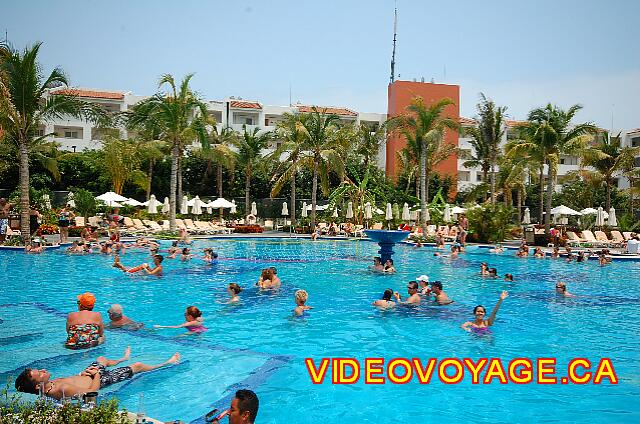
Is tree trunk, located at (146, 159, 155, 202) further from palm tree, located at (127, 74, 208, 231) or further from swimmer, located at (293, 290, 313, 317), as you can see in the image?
swimmer, located at (293, 290, 313, 317)

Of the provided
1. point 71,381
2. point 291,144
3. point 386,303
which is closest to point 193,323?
point 71,381

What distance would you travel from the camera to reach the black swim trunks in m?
7.08

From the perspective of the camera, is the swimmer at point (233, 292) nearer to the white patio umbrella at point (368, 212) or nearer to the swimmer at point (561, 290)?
the swimmer at point (561, 290)

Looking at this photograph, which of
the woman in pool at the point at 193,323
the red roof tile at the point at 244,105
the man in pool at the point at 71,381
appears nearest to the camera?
the man in pool at the point at 71,381

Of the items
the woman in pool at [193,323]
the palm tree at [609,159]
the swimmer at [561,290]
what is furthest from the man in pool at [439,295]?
the palm tree at [609,159]

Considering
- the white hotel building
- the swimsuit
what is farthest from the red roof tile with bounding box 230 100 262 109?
the swimsuit

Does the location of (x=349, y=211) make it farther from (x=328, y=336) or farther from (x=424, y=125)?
(x=328, y=336)

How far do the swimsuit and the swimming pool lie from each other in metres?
0.16

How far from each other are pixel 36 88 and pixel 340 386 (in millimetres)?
20862

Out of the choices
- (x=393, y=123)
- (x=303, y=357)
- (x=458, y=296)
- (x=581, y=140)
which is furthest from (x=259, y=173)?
(x=303, y=357)

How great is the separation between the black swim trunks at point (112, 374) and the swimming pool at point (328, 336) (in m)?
0.12

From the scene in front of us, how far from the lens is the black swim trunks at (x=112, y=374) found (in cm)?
708

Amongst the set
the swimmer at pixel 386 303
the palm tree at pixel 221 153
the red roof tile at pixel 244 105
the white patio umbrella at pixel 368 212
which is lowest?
the swimmer at pixel 386 303

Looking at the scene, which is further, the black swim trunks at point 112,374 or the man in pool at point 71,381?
the black swim trunks at point 112,374
